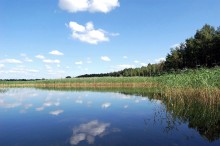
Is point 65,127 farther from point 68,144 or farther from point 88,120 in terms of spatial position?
point 68,144

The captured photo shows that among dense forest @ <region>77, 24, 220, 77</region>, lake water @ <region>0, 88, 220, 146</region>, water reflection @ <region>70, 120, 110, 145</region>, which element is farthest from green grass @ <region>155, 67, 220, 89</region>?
dense forest @ <region>77, 24, 220, 77</region>

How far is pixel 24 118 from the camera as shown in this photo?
16.9 metres

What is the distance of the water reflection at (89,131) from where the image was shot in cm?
1068

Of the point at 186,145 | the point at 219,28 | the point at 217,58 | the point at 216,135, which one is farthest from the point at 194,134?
the point at 219,28

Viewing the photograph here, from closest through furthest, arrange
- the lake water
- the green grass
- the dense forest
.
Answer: the lake water
the green grass
the dense forest

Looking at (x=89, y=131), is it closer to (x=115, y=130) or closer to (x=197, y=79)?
(x=115, y=130)

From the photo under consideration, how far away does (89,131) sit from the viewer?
12.3m

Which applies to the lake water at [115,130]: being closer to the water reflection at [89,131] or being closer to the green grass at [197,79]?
the water reflection at [89,131]

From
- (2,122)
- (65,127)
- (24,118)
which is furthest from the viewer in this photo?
(24,118)

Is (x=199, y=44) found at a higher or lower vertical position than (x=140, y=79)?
higher

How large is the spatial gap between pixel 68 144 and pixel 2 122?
281 inches

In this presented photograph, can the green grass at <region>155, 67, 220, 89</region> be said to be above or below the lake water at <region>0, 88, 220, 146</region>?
above

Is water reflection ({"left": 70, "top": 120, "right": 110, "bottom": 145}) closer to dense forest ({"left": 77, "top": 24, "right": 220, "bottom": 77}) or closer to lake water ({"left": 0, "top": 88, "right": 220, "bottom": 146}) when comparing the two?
lake water ({"left": 0, "top": 88, "right": 220, "bottom": 146})

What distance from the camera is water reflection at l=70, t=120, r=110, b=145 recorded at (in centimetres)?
1068
